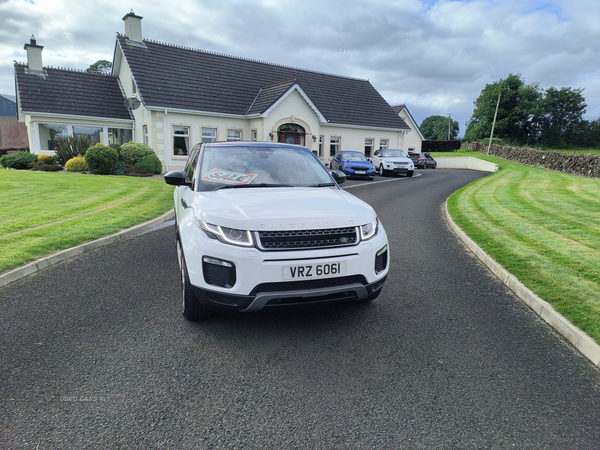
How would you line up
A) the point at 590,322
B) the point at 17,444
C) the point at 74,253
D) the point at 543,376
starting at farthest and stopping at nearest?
the point at 74,253
the point at 590,322
the point at 543,376
the point at 17,444

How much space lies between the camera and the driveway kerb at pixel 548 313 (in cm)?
346

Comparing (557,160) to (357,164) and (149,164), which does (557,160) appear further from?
(149,164)

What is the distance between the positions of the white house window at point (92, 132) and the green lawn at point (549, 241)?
71.3 ft

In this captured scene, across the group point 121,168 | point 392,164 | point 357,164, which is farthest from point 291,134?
point 121,168

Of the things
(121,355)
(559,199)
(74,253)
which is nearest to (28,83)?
(74,253)

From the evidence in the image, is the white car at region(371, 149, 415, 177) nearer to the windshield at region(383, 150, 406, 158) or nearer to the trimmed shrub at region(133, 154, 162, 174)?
the windshield at region(383, 150, 406, 158)

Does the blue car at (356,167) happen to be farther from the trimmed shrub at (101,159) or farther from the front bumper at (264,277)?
the front bumper at (264,277)

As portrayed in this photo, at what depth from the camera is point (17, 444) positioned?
89.7 inches

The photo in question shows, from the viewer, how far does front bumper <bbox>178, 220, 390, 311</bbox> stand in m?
3.20

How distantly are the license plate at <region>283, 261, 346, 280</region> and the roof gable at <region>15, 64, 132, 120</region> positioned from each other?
2495 centimetres

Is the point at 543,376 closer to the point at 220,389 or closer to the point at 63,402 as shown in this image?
the point at 220,389

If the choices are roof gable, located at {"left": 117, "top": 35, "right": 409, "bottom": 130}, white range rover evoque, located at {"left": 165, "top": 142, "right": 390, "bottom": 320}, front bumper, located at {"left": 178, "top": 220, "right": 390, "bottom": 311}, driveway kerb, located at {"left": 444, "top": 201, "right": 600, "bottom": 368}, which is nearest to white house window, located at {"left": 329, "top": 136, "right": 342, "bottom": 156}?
roof gable, located at {"left": 117, "top": 35, "right": 409, "bottom": 130}

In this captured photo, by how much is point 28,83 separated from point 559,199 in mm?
28013

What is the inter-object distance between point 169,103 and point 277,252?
2193 cm
